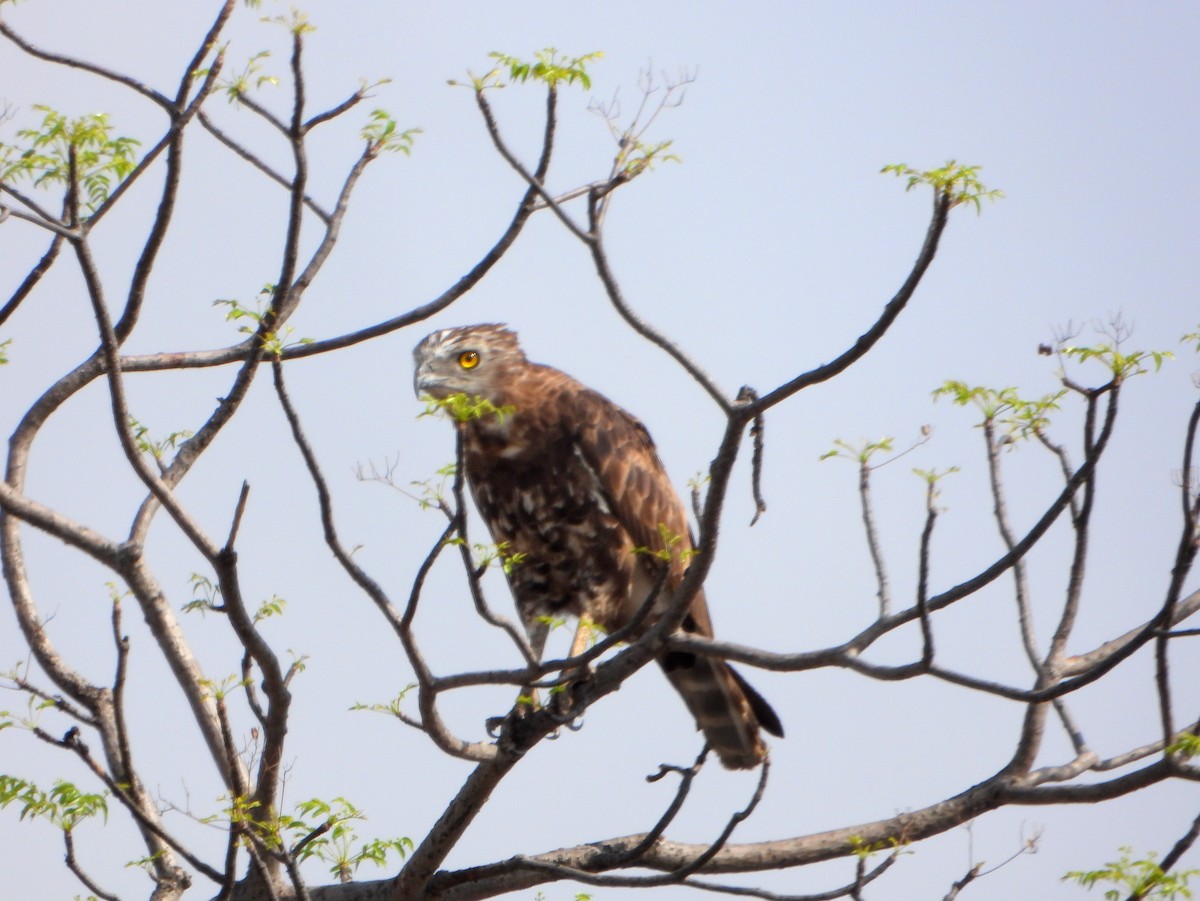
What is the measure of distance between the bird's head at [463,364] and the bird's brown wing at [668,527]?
0.34 m

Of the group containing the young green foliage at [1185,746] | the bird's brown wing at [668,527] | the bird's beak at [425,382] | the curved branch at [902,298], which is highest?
the bird's beak at [425,382]

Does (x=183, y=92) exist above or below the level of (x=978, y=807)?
above

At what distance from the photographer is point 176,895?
456cm

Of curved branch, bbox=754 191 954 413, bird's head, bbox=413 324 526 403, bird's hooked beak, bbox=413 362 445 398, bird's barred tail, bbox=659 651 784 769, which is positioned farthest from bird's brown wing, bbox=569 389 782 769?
curved branch, bbox=754 191 954 413

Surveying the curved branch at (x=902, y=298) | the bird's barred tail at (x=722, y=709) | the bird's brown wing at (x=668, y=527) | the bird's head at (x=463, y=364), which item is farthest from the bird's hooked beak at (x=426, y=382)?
the curved branch at (x=902, y=298)

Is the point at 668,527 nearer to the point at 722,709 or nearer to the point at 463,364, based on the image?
the point at 722,709

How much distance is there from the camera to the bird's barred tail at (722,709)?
5.63m

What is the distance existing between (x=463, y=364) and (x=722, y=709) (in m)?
1.78

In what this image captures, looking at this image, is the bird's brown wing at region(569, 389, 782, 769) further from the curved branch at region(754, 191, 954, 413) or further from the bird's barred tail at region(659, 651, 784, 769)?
the curved branch at region(754, 191, 954, 413)

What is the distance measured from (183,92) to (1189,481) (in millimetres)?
2929

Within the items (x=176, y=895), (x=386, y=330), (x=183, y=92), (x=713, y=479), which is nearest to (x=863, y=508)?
(x=713, y=479)

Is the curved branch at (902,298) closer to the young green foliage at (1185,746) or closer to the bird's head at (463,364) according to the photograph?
the young green foliage at (1185,746)

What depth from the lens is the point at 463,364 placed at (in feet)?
18.7

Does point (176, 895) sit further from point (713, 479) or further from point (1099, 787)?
point (1099, 787)
